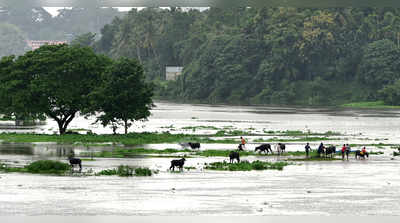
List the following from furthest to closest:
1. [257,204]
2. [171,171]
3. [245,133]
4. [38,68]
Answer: [245,133] → [38,68] → [171,171] → [257,204]

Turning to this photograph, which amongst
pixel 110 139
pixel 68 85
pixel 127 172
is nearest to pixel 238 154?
pixel 127 172

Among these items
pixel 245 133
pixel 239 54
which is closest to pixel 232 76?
pixel 239 54

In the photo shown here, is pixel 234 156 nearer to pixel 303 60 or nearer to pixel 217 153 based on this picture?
pixel 217 153

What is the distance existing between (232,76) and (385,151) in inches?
4480

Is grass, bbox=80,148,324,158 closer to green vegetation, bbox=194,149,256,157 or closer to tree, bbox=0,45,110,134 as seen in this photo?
green vegetation, bbox=194,149,256,157

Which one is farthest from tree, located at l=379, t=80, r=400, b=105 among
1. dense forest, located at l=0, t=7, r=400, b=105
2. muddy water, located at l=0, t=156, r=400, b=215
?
muddy water, located at l=0, t=156, r=400, b=215

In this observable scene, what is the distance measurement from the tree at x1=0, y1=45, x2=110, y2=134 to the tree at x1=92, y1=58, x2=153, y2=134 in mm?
1705

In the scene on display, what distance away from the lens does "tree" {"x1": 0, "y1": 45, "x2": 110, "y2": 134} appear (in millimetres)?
60156

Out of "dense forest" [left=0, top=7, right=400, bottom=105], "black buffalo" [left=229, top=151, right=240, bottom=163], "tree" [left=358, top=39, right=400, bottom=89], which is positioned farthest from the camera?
"dense forest" [left=0, top=7, right=400, bottom=105]

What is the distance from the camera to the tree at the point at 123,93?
5925 centimetres

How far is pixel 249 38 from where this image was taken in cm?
17100

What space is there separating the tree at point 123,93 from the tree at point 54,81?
170 cm

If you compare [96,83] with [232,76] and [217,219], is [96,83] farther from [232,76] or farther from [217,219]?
[232,76]

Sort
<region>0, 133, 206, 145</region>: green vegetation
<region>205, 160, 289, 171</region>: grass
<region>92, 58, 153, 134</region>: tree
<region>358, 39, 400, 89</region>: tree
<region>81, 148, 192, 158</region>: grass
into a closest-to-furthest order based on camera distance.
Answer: <region>205, 160, 289, 171</region>: grass, <region>81, 148, 192, 158</region>: grass, <region>0, 133, 206, 145</region>: green vegetation, <region>92, 58, 153, 134</region>: tree, <region>358, 39, 400, 89</region>: tree
